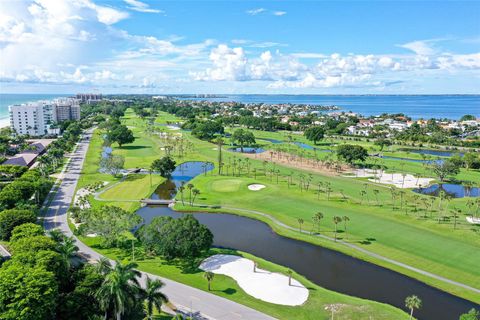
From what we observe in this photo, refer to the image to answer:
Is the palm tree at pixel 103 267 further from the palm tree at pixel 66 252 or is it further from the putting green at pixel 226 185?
the putting green at pixel 226 185

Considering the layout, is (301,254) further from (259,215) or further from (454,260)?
(454,260)

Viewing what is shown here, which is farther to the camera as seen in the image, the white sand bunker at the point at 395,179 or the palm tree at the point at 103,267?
the white sand bunker at the point at 395,179

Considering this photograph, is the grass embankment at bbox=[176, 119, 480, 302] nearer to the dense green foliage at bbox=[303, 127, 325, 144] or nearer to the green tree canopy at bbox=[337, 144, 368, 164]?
the green tree canopy at bbox=[337, 144, 368, 164]

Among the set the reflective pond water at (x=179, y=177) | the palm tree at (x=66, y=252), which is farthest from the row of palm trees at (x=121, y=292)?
the reflective pond water at (x=179, y=177)

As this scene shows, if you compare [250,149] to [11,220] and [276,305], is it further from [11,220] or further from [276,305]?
[276,305]

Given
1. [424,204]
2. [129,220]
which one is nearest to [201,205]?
[129,220]
